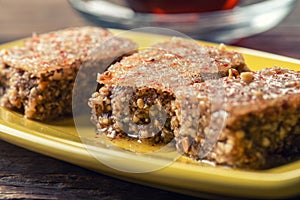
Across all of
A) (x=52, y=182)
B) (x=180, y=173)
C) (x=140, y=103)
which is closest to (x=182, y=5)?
(x=140, y=103)

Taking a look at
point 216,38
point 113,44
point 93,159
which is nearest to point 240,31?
point 216,38

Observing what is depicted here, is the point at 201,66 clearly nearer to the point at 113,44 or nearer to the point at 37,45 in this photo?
the point at 113,44

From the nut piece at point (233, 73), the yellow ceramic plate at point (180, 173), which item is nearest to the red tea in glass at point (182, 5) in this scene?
the nut piece at point (233, 73)

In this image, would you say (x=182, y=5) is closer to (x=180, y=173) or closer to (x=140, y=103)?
(x=140, y=103)

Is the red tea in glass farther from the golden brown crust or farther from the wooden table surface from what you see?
the wooden table surface

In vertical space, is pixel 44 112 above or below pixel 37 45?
below

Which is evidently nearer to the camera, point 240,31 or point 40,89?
point 40,89
